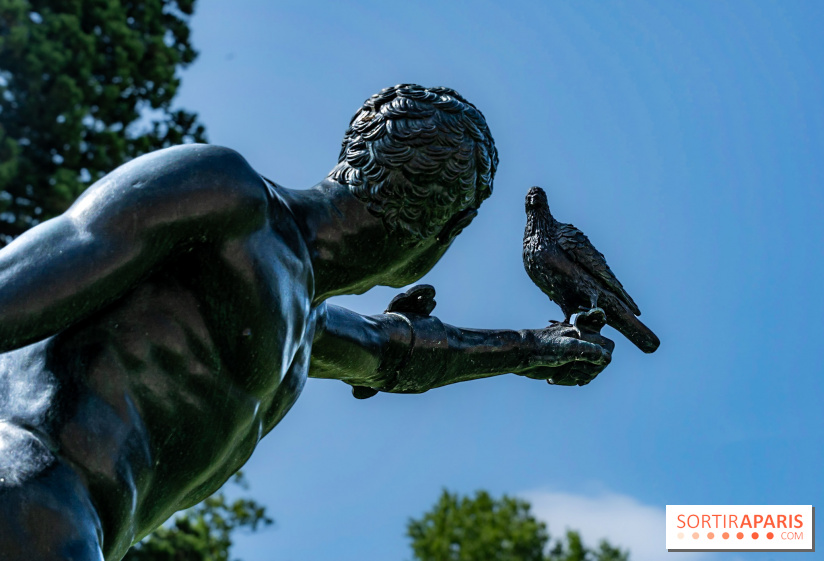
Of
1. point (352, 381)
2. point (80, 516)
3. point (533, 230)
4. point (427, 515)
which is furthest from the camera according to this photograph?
point (427, 515)

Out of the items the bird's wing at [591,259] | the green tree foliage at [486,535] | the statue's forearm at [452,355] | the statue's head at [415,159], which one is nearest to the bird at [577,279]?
the bird's wing at [591,259]

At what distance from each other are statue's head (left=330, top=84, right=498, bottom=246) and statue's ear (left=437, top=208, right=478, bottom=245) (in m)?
0.04

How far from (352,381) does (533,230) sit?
3.93ft

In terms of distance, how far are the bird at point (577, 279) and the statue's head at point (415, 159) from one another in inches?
43.1

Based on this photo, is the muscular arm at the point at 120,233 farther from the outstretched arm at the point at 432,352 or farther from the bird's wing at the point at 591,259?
the bird's wing at the point at 591,259

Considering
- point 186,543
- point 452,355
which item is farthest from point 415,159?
point 186,543

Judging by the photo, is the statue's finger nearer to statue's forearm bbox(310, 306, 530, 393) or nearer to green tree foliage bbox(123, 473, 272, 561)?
statue's forearm bbox(310, 306, 530, 393)

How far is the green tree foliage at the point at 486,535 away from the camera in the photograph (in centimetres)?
3108

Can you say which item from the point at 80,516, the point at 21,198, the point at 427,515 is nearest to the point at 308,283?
the point at 80,516

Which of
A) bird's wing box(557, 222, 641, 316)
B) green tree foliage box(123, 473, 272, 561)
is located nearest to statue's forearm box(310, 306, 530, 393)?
bird's wing box(557, 222, 641, 316)

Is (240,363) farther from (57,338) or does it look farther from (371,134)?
(371,134)

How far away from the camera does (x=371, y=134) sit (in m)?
3.09

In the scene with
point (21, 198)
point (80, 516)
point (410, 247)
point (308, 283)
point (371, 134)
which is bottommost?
point (80, 516)

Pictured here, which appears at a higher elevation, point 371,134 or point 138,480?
point 371,134
